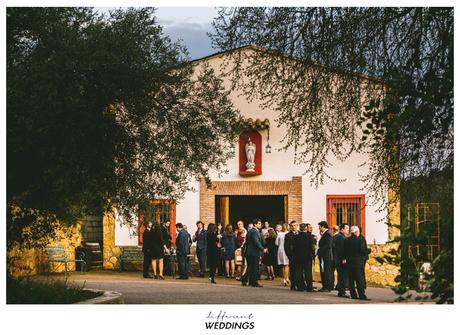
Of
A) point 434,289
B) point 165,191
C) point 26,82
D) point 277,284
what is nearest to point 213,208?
point 277,284

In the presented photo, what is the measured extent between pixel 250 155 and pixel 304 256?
5364mm

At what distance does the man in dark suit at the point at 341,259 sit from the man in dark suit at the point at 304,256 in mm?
680

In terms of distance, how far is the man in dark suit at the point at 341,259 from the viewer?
17.3 m

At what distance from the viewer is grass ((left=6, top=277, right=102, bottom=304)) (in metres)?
11.1

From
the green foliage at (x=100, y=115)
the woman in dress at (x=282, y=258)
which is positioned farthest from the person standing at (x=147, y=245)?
the green foliage at (x=100, y=115)

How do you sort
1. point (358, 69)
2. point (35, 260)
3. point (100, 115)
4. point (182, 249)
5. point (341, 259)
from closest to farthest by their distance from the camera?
point (358, 69) < point (100, 115) < point (35, 260) < point (341, 259) < point (182, 249)

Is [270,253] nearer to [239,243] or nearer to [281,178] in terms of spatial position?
[239,243]

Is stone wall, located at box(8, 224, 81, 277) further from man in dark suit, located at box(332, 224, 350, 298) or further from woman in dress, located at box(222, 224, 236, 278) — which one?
man in dark suit, located at box(332, 224, 350, 298)

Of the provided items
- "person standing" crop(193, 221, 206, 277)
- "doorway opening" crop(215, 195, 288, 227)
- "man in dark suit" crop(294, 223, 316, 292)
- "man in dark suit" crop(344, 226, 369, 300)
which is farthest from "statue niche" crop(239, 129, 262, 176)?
"man in dark suit" crop(344, 226, 369, 300)

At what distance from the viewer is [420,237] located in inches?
274

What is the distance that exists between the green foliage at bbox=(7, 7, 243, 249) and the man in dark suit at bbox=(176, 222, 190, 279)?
331 inches

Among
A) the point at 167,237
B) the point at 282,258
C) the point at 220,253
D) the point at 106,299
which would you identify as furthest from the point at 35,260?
the point at 220,253

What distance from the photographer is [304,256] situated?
61.6ft

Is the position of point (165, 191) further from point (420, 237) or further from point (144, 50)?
point (420, 237)
